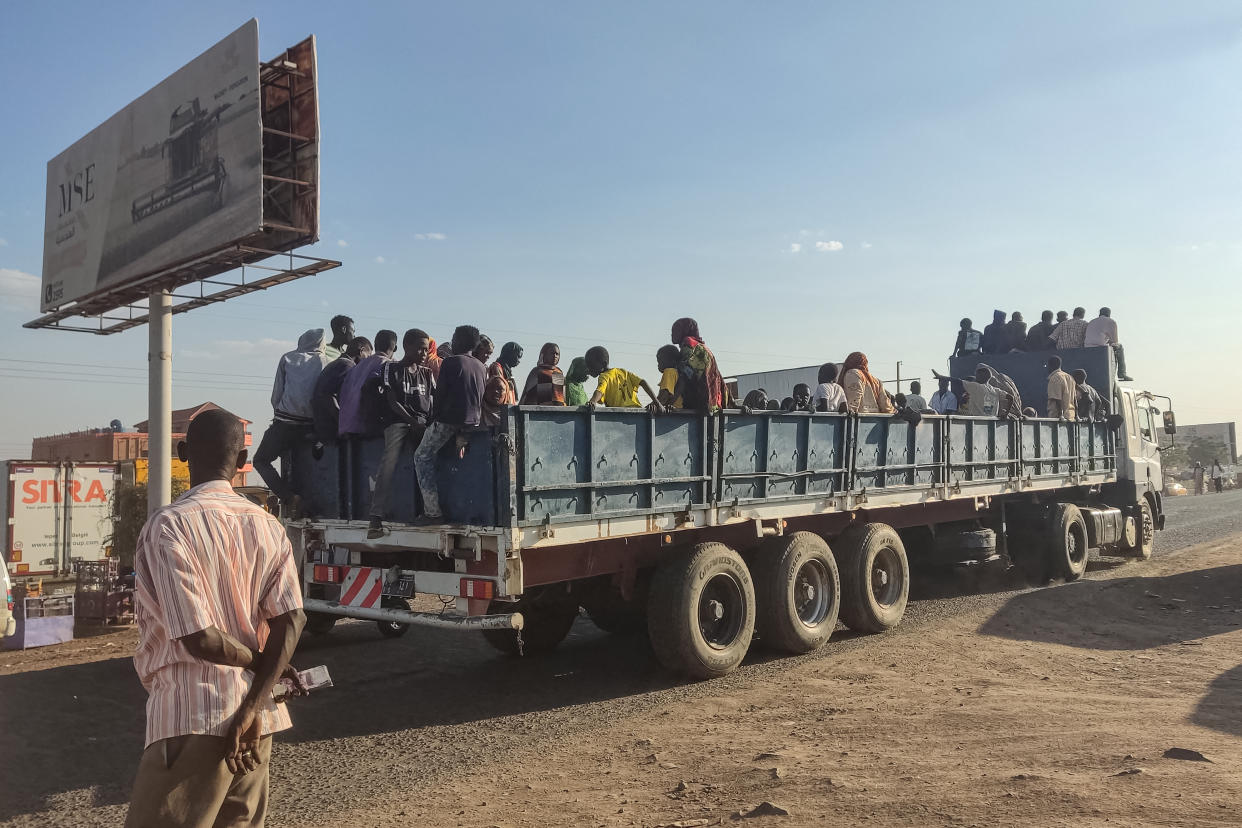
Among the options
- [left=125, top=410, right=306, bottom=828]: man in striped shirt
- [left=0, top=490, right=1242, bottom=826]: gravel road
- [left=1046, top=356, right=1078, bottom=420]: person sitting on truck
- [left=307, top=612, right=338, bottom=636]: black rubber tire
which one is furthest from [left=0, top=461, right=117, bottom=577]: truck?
[left=1046, top=356, right=1078, bottom=420]: person sitting on truck

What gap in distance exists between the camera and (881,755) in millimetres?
4605

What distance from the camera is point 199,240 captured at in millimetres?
13359

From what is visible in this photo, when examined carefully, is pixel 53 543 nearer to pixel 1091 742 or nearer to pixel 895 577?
pixel 895 577

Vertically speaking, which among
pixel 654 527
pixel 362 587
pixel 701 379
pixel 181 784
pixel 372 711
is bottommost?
pixel 372 711

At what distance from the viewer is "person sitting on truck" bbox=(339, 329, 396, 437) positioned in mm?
6355

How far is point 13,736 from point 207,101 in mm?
10632

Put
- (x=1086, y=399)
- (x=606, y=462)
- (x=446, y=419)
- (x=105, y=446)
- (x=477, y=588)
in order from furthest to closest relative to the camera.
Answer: (x=105, y=446)
(x=1086, y=399)
(x=606, y=462)
(x=446, y=419)
(x=477, y=588)

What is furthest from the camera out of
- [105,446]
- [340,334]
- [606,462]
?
[105,446]

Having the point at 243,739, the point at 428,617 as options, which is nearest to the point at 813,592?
the point at 428,617

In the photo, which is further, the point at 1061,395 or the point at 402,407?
the point at 1061,395

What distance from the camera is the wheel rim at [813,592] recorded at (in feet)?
25.0

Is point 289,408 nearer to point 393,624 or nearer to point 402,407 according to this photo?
point 402,407

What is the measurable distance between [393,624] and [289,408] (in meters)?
2.86

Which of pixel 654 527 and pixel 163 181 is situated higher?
pixel 163 181
